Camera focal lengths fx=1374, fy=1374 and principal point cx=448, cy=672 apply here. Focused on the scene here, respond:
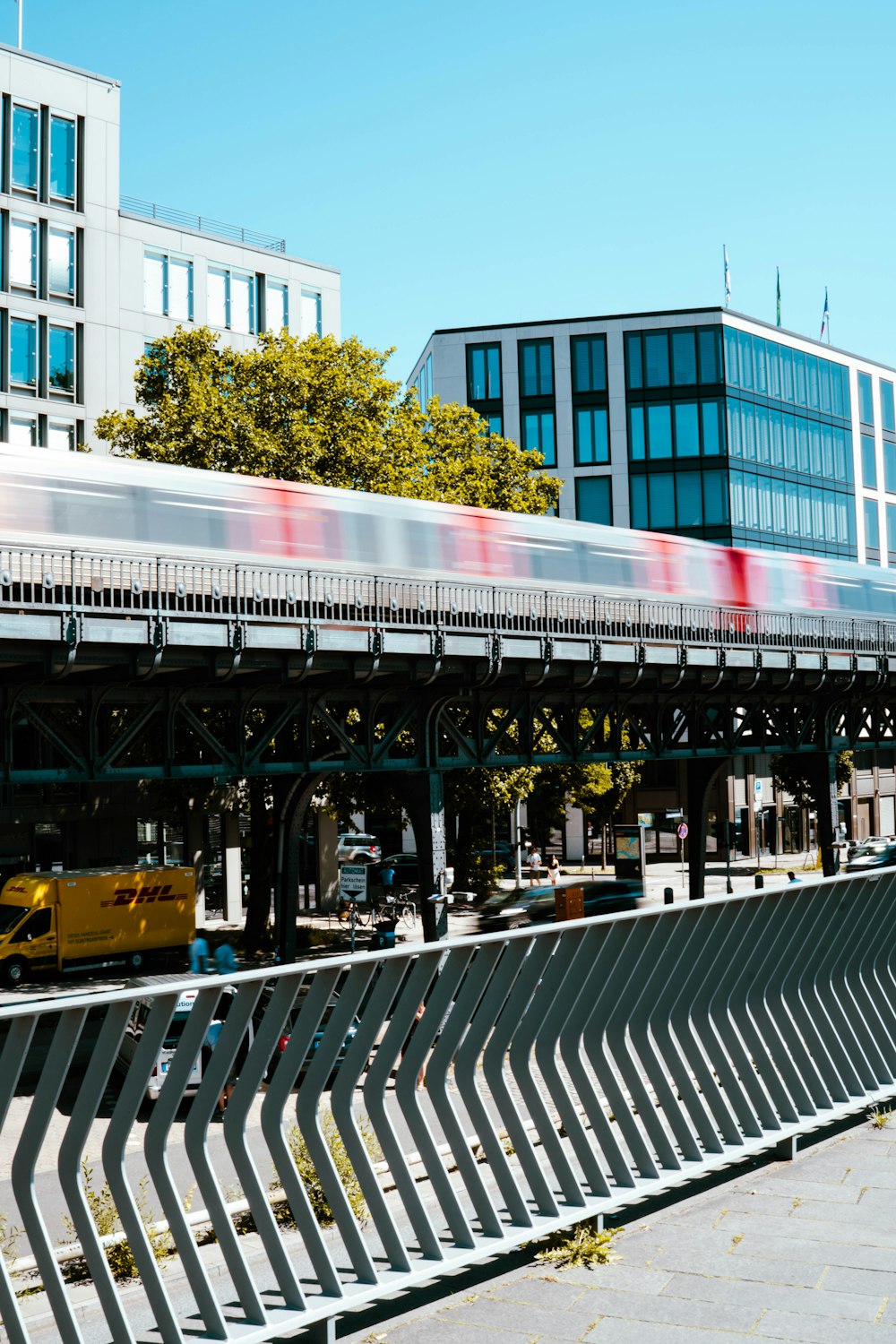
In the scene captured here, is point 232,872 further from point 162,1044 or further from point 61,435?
A: point 162,1044

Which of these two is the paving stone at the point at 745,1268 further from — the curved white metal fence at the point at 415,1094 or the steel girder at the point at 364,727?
the steel girder at the point at 364,727

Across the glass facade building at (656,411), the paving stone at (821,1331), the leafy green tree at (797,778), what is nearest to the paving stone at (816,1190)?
the paving stone at (821,1331)

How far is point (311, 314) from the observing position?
59219mm

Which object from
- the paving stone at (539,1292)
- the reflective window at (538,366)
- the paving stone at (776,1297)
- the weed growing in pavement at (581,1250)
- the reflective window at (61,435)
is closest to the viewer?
the paving stone at (776,1297)

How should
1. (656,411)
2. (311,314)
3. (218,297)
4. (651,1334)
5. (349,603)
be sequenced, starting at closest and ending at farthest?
(651,1334) → (349,603) → (218,297) → (311,314) → (656,411)

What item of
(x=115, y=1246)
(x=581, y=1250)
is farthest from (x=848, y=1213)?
(x=115, y=1246)

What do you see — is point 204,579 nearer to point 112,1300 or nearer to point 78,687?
point 78,687

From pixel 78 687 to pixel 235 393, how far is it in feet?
58.5

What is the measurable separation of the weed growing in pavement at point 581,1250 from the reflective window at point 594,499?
66342mm

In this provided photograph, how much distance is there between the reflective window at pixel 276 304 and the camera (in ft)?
188

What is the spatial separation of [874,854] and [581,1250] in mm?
47029

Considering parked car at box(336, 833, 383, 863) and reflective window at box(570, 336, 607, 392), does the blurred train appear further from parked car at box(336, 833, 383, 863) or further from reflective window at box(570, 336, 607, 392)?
reflective window at box(570, 336, 607, 392)

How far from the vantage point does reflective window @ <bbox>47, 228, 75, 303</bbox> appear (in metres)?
49.8

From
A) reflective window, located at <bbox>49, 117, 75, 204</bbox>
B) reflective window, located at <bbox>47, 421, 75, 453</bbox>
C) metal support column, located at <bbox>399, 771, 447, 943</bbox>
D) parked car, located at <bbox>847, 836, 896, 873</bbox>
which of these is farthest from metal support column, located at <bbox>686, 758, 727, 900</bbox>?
reflective window, located at <bbox>49, 117, 75, 204</bbox>
